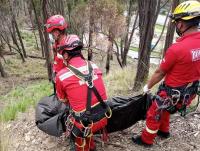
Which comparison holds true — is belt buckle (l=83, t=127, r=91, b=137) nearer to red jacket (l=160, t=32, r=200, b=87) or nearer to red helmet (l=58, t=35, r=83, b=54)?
red helmet (l=58, t=35, r=83, b=54)

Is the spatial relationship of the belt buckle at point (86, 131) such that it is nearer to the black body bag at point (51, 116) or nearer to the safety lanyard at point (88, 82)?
the safety lanyard at point (88, 82)

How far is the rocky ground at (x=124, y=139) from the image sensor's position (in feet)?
17.6

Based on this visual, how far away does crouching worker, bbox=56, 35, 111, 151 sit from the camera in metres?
4.54

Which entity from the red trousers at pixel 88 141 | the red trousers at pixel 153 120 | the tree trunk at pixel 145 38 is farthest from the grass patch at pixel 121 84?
the red trousers at pixel 88 141

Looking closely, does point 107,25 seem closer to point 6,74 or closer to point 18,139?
point 6,74

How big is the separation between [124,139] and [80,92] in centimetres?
155

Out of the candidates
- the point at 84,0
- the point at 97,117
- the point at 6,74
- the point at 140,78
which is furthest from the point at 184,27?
the point at 84,0

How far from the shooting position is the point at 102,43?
3081cm

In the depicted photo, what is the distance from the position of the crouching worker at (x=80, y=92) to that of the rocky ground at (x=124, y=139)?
2.78 feet

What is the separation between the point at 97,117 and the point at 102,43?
2639 centimetres

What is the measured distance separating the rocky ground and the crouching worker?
849 millimetres

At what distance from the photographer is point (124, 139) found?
222 inches

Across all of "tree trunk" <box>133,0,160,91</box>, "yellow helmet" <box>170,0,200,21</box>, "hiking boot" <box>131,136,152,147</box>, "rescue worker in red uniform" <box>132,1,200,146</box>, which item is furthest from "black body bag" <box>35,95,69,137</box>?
"tree trunk" <box>133,0,160,91</box>

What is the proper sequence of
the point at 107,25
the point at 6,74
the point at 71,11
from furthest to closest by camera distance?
the point at 71,11 < the point at 107,25 < the point at 6,74
